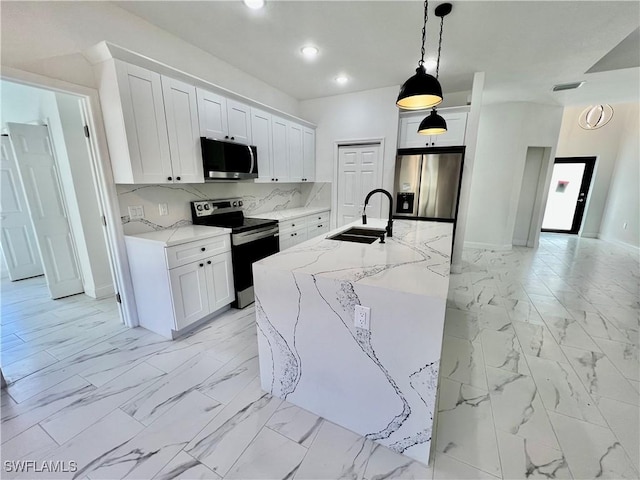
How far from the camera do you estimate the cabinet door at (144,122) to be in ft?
6.77

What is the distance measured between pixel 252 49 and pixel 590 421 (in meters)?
4.21

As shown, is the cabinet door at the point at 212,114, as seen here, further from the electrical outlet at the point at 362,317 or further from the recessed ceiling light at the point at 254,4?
the electrical outlet at the point at 362,317

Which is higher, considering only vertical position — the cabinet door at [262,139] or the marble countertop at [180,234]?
the cabinet door at [262,139]

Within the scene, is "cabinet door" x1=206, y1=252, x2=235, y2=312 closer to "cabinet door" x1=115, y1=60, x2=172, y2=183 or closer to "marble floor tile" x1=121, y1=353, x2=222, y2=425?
"marble floor tile" x1=121, y1=353, x2=222, y2=425

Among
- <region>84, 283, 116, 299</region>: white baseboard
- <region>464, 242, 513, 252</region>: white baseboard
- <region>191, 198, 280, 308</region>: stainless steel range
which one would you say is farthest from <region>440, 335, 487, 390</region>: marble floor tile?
<region>84, 283, 116, 299</region>: white baseboard

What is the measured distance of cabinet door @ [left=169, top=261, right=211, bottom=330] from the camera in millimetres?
2281

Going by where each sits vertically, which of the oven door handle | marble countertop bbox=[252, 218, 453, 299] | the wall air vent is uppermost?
the wall air vent

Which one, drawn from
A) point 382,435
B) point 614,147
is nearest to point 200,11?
point 382,435

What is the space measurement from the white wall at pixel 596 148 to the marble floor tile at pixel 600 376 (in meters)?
6.16

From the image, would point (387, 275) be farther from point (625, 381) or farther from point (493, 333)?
point (625, 381)

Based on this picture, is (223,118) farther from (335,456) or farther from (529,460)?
(529,460)

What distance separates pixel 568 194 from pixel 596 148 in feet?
3.79

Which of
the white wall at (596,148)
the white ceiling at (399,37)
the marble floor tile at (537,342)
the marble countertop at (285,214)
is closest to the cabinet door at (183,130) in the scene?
the white ceiling at (399,37)

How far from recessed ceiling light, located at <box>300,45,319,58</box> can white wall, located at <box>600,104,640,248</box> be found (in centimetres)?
685
